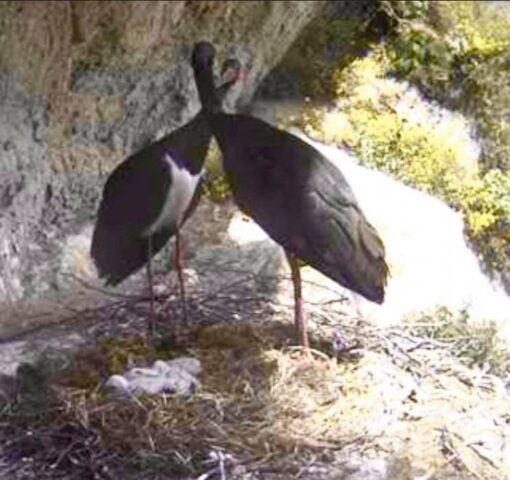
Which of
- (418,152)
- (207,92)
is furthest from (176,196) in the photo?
(418,152)

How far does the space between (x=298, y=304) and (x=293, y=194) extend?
15.6 inches

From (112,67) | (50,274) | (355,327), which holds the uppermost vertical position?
(112,67)

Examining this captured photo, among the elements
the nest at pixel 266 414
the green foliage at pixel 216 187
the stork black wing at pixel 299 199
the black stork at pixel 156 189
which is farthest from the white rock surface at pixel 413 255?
the black stork at pixel 156 189

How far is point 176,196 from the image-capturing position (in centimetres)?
390

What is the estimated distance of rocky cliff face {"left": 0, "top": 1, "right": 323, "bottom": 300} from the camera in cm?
397

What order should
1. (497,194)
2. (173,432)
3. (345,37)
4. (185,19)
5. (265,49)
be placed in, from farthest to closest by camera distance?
(345,37) → (497,194) → (265,49) → (185,19) → (173,432)

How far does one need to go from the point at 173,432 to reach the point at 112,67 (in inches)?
54.0

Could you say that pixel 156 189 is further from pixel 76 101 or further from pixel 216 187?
pixel 216 187

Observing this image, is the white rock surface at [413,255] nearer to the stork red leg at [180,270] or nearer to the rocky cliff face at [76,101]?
the stork red leg at [180,270]

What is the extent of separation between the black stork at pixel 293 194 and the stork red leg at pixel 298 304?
0.11 ft

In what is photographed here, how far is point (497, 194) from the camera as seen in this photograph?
228 inches

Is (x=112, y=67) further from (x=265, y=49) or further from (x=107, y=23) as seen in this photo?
(x=265, y=49)

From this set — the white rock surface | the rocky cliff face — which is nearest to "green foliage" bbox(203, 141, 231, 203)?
the white rock surface

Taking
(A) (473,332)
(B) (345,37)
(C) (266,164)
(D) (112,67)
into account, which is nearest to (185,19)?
(D) (112,67)
